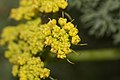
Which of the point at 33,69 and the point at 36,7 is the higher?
the point at 36,7

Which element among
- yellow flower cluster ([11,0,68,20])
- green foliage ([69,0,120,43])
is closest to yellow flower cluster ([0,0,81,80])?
yellow flower cluster ([11,0,68,20])

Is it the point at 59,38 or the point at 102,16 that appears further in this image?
the point at 102,16

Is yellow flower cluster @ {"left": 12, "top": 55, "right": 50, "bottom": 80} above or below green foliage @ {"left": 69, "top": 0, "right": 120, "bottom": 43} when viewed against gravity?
below

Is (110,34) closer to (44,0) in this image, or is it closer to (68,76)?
(68,76)

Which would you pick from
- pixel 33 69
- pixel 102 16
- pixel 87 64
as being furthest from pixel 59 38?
pixel 87 64

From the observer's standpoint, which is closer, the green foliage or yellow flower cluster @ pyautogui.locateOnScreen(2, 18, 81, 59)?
yellow flower cluster @ pyautogui.locateOnScreen(2, 18, 81, 59)

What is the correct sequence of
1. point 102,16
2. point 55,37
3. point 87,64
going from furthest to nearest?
point 87,64 < point 102,16 < point 55,37

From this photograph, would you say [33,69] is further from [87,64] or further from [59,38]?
[87,64]

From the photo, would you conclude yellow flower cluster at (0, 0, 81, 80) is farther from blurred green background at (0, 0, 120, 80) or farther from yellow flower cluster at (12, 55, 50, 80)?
blurred green background at (0, 0, 120, 80)
